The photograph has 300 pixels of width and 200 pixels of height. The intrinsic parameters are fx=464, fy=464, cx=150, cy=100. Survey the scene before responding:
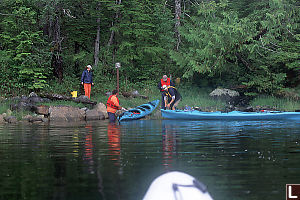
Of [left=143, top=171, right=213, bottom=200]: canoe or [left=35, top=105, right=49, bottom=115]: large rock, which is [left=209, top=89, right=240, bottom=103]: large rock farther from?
[left=143, top=171, right=213, bottom=200]: canoe

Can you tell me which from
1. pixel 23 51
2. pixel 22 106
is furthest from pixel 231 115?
pixel 23 51

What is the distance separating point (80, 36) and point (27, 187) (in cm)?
2574

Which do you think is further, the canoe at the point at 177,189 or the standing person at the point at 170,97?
the standing person at the point at 170,97

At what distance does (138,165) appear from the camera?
339 inches

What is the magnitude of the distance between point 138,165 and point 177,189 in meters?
4.75

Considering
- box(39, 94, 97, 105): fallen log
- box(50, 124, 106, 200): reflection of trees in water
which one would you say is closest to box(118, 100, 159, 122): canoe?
box(39, 94, 97, 105): fallen log

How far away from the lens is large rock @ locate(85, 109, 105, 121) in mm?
24250

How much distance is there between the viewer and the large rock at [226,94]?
2962 cm

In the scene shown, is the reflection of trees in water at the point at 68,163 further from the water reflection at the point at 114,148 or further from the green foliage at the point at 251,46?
the green foliage at the point at 251,46

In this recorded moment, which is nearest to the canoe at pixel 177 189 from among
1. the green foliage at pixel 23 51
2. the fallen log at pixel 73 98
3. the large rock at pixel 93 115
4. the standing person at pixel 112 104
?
the standing person at pixel 112 104

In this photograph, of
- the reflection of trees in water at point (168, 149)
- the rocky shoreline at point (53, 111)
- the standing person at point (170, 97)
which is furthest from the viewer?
the rocky shoreline at point (53, 111)

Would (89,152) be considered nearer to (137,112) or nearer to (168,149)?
(168,149)

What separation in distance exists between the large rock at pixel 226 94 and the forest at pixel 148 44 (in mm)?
830

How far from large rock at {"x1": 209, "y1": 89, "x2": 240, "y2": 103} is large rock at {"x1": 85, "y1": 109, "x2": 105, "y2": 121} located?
28.9ft
